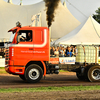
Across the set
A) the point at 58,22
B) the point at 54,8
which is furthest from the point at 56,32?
the point at 54,8

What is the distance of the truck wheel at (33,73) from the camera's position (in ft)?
35.4

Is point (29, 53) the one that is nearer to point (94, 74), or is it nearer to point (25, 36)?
point (25, 36)

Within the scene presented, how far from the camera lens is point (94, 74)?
37.4ft

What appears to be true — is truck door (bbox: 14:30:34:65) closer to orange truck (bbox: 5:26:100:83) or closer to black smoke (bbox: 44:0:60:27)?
orange truck (bbox: 5:26:100:83)

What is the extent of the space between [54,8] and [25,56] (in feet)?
10.6

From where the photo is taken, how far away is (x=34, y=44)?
10.8 metres

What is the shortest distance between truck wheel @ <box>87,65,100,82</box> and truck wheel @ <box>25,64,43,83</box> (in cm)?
232

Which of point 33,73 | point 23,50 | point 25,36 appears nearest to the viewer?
point 23,50

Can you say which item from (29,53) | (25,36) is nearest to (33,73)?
(29,53)

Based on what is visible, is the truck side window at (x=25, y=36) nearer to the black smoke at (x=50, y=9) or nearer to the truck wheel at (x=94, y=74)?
the black smoke at (x=50, y=9)

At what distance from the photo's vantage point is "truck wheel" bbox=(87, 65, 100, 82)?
443 inches

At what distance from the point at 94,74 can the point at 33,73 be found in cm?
294

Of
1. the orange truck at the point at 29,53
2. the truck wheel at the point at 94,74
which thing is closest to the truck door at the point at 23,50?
the orange truck at the point at 29,53

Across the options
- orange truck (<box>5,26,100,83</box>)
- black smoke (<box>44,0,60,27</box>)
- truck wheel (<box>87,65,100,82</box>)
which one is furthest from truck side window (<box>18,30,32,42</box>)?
truck wheel (<box>87,65,100,82</box>)
